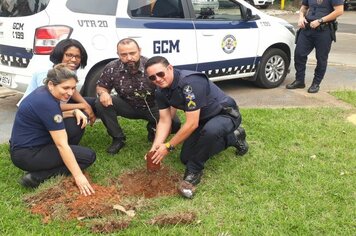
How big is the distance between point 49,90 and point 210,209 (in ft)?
4.65

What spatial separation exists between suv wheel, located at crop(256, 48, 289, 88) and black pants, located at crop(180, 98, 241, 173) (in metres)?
2.86

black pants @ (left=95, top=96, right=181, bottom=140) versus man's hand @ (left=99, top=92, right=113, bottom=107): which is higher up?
man's hand @ (left=99, top=92, right=113, bottom=107)

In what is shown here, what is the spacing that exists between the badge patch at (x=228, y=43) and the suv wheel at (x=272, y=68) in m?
0.70

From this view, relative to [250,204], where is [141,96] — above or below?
above

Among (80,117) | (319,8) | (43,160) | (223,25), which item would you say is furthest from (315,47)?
(43,160)

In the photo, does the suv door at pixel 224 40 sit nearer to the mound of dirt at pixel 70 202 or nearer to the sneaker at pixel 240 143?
the sneaker at pixel 240 143

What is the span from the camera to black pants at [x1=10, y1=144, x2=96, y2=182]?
332 centimetres

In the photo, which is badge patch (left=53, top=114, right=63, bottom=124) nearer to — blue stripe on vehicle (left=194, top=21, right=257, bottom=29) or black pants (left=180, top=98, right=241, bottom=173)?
black pants (left=180, top=98, right=241, bottom=173)

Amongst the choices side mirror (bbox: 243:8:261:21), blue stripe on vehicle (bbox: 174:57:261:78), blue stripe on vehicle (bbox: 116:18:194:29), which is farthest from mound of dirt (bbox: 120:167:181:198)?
side mirror (bbox: 243:8:261:21)

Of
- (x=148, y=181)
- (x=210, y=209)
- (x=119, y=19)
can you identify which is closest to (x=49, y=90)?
(x=148, y=181)

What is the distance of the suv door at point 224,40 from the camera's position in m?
5.65

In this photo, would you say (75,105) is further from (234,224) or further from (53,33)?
(234,224)

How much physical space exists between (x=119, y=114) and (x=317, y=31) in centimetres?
331

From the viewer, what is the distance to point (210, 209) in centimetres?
313
